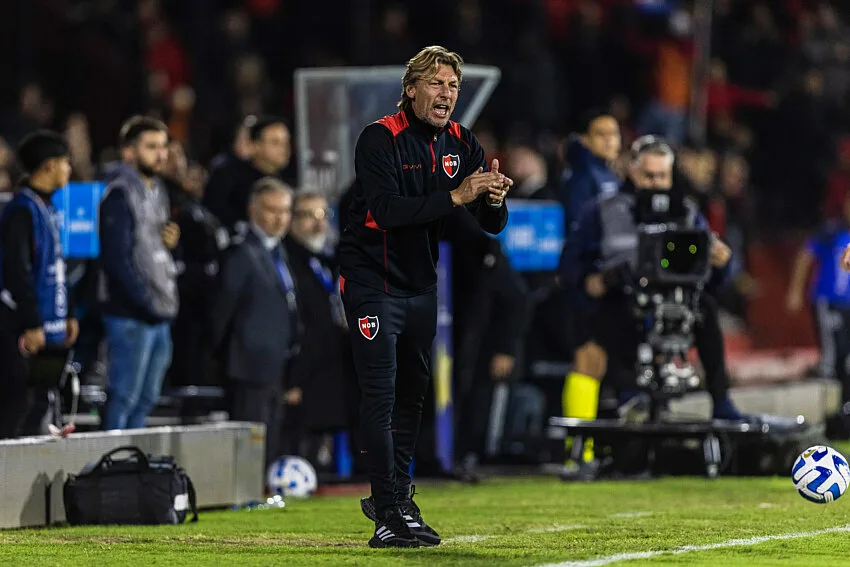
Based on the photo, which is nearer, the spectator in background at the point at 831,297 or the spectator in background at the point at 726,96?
the spectator in background at the point at 831,297

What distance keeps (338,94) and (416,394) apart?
5.09 meters

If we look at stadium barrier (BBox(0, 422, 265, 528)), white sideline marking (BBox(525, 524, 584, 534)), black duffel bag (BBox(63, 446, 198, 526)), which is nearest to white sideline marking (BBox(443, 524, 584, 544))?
white sideline marking (BBox(525, 524, 584, 534))

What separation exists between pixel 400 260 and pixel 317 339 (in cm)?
415

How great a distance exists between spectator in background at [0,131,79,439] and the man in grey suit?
1.11 meters

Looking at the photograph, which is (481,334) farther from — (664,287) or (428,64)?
(428,64)

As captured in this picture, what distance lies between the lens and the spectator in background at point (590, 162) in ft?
43.1

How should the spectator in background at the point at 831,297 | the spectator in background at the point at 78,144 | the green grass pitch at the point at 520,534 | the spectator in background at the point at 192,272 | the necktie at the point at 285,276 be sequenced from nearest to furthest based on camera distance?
the green grass pitch at the point at 520,534
the necktie at the point at 285,276
the spectator in background at the point at 192,272
the spectator in background at the point at 78,144
the spectator in background at the point at 831,297

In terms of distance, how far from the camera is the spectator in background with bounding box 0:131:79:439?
10.3 meters

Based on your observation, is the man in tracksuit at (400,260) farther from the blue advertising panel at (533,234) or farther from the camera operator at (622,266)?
the blue advertising panel at (533,234)

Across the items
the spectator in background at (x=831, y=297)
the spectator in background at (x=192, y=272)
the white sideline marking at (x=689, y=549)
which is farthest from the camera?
the spectator in background at (x=831, y=297)

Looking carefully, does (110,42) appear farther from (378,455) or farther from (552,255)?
(378,455)

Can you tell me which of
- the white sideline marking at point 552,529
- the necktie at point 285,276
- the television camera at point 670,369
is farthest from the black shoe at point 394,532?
the television camera at point 670,369

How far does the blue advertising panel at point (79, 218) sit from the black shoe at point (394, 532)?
528cm

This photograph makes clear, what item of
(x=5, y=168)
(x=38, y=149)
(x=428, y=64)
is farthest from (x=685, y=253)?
(x=5, y=168)
